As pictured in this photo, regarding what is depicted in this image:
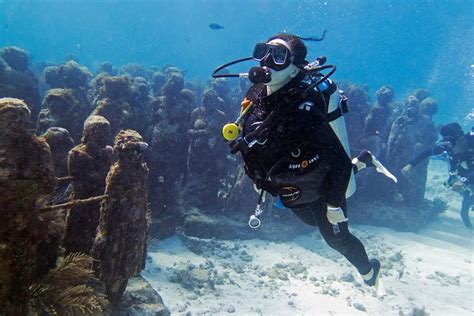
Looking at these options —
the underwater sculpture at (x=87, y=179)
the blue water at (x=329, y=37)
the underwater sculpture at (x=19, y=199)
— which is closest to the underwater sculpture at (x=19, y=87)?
the underwater sculpture at (x=87, y=179)

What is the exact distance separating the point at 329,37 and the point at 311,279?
12933 cm

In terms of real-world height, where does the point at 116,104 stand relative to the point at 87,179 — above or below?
above

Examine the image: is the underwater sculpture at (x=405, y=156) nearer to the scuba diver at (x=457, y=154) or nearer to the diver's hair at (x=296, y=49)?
the scuba diver at (x=457, y=154)

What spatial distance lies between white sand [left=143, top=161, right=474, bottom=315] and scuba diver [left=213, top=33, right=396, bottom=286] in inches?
126

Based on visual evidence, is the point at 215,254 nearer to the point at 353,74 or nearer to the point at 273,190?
the point at 273,190

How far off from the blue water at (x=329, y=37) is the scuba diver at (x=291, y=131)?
44.0 m

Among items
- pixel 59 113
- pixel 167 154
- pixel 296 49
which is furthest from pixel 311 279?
pixel 59 113

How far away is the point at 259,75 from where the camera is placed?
151 inches

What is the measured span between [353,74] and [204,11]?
50213 mm

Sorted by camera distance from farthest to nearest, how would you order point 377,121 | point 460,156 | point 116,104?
point 377,121, point 460,156, point 116,104

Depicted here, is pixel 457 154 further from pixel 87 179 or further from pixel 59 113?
pixel 59 113

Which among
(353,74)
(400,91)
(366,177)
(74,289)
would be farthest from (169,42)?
(74,289)

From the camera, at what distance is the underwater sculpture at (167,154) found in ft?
28.9

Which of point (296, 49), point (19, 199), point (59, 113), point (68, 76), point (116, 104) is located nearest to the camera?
point (19, 199)
